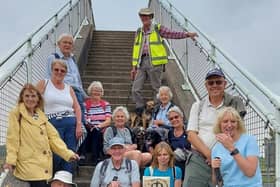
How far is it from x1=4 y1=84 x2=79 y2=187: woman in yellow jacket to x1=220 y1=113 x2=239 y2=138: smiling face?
1527mm

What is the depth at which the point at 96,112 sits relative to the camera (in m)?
7.61

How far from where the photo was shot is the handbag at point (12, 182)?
519cm

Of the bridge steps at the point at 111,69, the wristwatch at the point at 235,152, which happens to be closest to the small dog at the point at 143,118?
the bridge steps at the point at 111,69

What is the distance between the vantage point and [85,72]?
12.0 m

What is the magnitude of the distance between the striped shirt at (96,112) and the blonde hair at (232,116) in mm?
2900

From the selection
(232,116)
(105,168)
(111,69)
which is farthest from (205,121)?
(111,69)

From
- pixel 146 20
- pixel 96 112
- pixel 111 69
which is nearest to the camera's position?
pixel 96 112

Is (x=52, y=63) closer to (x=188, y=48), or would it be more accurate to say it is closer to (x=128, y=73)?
(x=188, y=48)

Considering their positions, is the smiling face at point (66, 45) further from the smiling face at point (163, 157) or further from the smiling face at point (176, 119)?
the smiling face at point (163, 157)

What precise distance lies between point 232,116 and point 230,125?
7cm

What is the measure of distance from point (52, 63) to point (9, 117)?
115cm

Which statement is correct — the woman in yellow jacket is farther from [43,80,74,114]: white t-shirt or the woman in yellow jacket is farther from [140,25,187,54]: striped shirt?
[140,25,187,54]: striped shirt

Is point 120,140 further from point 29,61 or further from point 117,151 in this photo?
point 29,61

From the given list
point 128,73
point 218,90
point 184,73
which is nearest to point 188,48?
point 184,73
